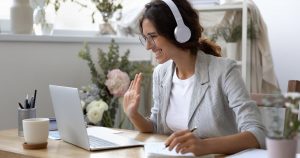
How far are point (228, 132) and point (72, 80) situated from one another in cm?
126

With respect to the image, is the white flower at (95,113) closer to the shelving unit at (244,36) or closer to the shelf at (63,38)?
the shelf at (63,38)

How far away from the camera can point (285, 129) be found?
3.55ft

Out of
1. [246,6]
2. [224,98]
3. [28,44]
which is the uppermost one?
[246,6]

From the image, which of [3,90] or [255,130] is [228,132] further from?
[3,90]

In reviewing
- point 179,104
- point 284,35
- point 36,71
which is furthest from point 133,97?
point 284,35

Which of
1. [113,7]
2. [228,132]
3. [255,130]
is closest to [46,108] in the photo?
[113,7]

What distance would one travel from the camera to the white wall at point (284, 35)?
10.2ft

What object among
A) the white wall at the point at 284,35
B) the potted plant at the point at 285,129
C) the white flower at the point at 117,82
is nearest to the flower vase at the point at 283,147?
the potted plant at the point at 285,129

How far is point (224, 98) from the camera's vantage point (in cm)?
185

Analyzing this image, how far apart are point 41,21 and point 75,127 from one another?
52.3 inches

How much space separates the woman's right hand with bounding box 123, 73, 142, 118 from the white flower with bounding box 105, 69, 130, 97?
0.73 meters

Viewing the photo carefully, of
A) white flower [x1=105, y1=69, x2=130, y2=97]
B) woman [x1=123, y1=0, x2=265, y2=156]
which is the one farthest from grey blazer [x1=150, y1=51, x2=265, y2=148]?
white flower [x1=105, y1=69, x2=130, y2=97]

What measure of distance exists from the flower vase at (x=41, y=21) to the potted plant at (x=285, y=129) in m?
1.95

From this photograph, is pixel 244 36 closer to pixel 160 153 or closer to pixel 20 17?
pixel 20 17
